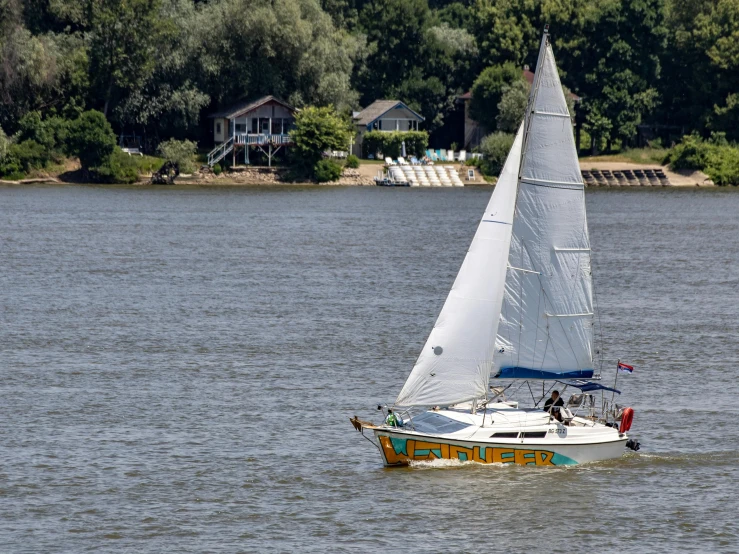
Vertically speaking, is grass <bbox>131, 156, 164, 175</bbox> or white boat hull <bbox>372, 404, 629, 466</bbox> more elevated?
grass <bbox>131, 156, 164, 175</bbox>

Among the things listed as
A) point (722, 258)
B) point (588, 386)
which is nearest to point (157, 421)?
point (588, 386)

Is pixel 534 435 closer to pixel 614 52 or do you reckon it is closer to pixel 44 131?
pixel 44 131

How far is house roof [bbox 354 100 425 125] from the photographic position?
139m

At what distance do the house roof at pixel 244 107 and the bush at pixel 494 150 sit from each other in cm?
2017

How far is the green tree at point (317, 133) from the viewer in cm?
12562

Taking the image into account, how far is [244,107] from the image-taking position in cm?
13125

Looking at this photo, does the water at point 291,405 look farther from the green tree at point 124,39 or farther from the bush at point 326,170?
the green tree at point 124,39

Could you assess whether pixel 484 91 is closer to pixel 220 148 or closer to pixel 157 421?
pixel 220 148

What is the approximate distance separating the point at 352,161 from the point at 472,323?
102602mm

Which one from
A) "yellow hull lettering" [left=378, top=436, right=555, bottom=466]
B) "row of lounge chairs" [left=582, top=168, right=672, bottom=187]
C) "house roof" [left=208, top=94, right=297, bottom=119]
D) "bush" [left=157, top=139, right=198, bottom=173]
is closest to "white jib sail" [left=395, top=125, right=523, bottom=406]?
"yellow hull lettering" [left=378, top=436, right=555, bottom=466]

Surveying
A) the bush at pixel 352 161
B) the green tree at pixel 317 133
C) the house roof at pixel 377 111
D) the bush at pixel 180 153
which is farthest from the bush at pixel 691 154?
the bush at pixel 180 153

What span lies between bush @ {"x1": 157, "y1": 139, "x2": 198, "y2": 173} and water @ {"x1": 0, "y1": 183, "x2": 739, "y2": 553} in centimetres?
4645

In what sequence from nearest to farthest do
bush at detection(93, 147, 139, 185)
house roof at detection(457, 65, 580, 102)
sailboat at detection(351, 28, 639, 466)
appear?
sailboat at detection(351, 28, 639, 466)
bush at detection(93, 147, 139, 185)
house roof at detection(457, 65, 580, 102)

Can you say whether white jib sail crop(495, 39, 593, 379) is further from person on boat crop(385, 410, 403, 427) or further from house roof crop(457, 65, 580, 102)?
house roof crop(457, 65, 580, 102)
